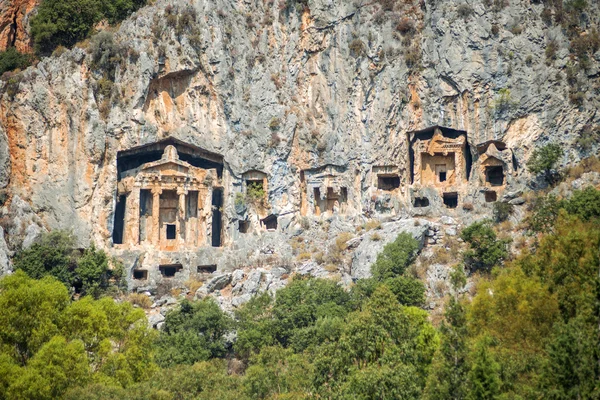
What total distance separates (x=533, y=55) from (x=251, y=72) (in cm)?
1839

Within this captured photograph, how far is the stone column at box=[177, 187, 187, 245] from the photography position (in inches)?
2530

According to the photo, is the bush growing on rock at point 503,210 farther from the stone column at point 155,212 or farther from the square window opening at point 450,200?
the stone column at point 155,212

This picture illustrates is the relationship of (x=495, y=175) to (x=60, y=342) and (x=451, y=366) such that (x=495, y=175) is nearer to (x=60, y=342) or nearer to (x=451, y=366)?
(x=451, y=366)

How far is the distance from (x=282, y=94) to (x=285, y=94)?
0.21m

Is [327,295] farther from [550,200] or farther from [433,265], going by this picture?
[550,200]

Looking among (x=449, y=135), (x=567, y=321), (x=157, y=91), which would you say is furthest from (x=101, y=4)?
(x=567, y=321)

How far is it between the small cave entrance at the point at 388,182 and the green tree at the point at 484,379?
1251 inches

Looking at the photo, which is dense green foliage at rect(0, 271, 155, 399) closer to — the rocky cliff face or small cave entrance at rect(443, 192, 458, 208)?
the rocky cliff face

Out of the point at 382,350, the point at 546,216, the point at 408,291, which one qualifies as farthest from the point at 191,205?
the point at 382,350

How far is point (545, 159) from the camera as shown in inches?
2297

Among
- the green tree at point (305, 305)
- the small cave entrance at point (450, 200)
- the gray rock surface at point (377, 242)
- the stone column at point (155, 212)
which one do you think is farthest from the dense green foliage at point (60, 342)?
the small cave entrance at point (450, 200)

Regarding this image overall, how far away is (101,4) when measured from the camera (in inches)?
2680

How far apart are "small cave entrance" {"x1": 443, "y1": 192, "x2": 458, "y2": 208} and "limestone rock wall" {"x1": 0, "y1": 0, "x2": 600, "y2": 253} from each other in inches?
122

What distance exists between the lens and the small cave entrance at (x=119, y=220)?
64250 millimetres
